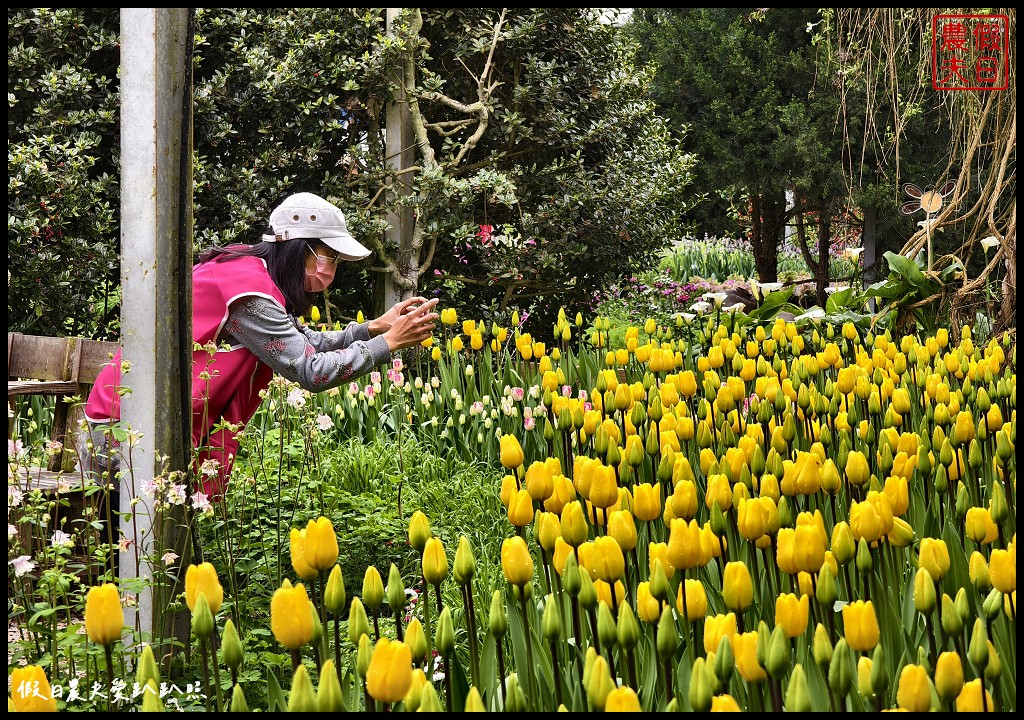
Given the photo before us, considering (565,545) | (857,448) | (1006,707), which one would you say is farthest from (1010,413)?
(565,545)

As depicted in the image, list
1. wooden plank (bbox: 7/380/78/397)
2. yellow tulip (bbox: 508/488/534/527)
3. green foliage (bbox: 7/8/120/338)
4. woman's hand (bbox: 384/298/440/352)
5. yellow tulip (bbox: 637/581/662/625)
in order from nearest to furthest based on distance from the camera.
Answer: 1. yellow tulip (bbox: 637/581/662/625)
2. yellow tulip (bbox: 508/488/534/527)
3. woman's hand (bbox: 384/298/440/352)
4. wooden plank (bbox: 7/380/78/397)
5. green foliage (bbox: 7/8/120/338)

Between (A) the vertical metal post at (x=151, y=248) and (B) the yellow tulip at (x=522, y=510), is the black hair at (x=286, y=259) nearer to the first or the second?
(A) the vertical metal post at (x=151, y=248)

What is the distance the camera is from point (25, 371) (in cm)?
347

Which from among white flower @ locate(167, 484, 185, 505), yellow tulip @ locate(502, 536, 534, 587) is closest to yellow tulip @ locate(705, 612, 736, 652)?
yellow tulip @ locate(502, 536, 534, 587)

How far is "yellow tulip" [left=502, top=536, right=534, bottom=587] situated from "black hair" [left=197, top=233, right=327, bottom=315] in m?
1.75

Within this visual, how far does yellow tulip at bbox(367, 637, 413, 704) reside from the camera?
3.77 ft

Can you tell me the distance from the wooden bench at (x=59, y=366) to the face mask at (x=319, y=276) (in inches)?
28.7

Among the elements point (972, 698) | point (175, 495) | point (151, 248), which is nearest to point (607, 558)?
point (972, 698)

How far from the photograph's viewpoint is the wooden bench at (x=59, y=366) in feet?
10.8

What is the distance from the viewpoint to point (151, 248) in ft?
7.22

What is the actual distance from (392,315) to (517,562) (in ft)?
5.62

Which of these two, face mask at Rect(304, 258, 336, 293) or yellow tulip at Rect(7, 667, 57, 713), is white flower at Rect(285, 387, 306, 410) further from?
yellow tulip at Rect(7, 667, 57, 713)

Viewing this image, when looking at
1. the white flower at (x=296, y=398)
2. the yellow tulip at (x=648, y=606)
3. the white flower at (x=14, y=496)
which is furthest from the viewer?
the white flower at (x=296, y=398)

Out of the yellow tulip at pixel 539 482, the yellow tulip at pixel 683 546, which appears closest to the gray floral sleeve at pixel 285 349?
the yellow tulip at pixel 539 482
